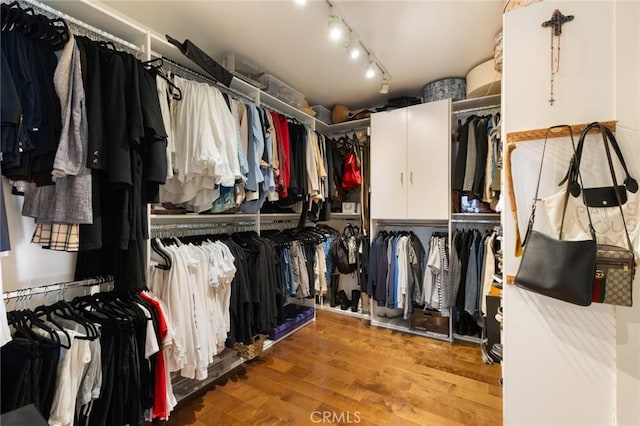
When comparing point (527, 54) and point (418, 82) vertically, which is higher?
point (418, 82)

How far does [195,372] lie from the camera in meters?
1.81

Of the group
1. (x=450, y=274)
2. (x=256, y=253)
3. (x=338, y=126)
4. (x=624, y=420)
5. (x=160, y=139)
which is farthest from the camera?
(x=338, y=126)

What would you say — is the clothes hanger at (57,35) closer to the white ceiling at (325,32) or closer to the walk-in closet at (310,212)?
the walk-in closet at (310,212)

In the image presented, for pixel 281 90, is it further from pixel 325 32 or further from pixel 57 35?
pixel 57 35

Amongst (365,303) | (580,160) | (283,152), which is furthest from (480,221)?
(283,152)

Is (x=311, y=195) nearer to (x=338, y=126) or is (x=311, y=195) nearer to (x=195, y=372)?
(x=338, y=126)

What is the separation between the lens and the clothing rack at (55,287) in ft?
4.24

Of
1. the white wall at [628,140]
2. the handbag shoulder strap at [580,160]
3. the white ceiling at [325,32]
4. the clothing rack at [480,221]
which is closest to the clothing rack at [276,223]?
the white ceiling at [325,32]

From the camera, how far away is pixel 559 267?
1035 mm

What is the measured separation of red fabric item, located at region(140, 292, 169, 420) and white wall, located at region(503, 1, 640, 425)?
179 centimetres

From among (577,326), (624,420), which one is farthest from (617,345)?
(624,420)

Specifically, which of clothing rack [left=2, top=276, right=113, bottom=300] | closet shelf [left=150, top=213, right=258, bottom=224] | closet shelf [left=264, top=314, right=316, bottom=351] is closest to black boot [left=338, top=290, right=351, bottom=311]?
closet shelf [left=264, top=314, right=316, bottom=351]

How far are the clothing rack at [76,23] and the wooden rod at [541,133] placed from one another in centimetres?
219

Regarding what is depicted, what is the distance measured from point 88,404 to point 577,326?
7.38ft
